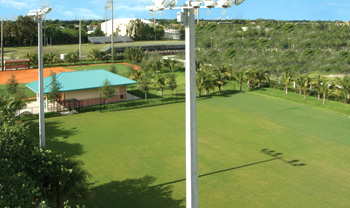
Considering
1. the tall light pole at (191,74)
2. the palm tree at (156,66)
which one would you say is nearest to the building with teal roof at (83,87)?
the palm tree at (156,66)

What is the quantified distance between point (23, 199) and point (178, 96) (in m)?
35.7

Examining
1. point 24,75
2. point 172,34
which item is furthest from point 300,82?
point 172,34

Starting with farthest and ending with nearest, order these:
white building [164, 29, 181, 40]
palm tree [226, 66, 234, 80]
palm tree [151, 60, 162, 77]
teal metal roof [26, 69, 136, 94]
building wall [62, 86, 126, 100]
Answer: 1. white building [164, 29, 181, 40]
2. palm tree [151, 60, 162, 77]
3. palm tree [226, 66, 234, 80]
4. building wall [62, 86, 126, 100]
5. teal metal roof [26, 69, 136, 94]

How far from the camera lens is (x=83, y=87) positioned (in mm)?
42062

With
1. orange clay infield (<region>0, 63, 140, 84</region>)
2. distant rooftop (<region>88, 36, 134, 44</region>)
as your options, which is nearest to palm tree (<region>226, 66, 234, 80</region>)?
orange clay infield (<region>0, 63, 140, 84</region>)

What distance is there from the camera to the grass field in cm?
2045

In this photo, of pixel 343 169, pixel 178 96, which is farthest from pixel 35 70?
pixel 343 169

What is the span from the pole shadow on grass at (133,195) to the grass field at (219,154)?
0.05 metres

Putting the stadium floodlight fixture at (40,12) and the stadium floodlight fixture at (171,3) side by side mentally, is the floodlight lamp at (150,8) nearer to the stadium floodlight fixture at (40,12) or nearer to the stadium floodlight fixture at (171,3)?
the stadium floodlight fixture at (171,3)

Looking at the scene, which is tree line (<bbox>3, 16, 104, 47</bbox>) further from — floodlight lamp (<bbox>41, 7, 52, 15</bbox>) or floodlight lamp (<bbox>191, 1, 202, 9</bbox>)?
floodlight lamp (<bbox>191, 1, 202, 9</bbox>)

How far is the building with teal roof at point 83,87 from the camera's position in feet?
135

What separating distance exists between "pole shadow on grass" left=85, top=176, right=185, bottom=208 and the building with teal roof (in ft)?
65.5

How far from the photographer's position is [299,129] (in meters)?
33.7

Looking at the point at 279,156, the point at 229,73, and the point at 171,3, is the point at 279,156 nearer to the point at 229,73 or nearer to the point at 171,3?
the point at 171,3
